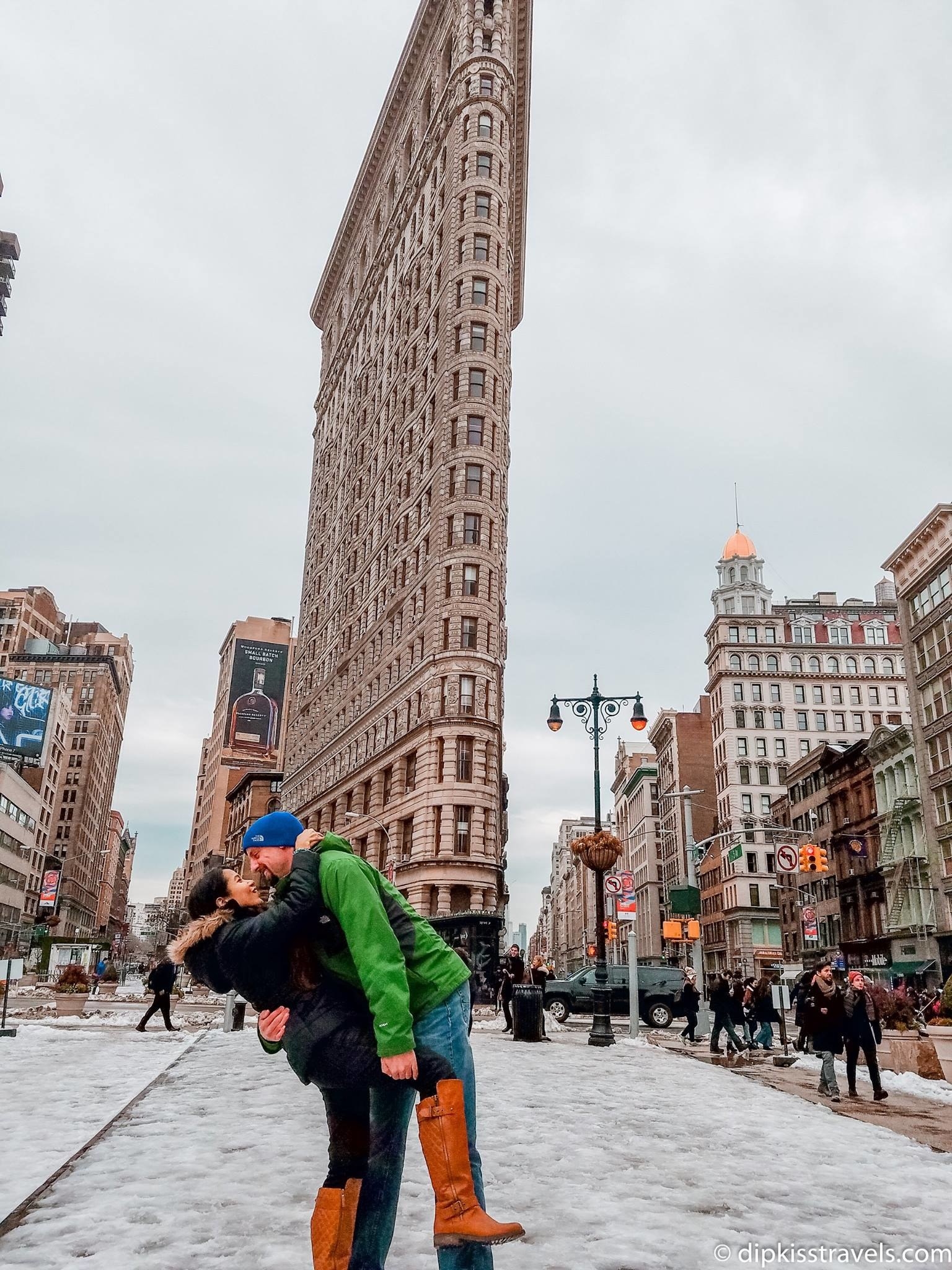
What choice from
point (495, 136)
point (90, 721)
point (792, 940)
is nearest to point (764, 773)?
point (792, 940)

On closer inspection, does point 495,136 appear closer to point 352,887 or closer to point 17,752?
point 17,752

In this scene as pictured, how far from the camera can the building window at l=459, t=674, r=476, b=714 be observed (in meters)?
48.9

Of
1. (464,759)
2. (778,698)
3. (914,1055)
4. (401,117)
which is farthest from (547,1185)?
(778,698)

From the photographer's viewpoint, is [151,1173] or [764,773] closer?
[151,1173]

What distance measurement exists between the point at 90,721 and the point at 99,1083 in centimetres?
15802

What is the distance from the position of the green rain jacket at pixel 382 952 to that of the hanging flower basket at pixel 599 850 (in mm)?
20408

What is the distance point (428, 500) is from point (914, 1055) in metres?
45.0

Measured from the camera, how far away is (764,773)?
98.2 m

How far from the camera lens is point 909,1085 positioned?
46.4 ft

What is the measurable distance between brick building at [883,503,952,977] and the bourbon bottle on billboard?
221 feet

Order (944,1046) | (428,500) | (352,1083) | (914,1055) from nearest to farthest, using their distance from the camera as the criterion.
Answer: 1. (352,1083)
2. (944,1046)
3. (914,1055)
4. (428,500)

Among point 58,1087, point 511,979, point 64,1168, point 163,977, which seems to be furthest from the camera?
point 511,979

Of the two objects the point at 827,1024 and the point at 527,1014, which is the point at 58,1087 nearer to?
the point at 827,1024

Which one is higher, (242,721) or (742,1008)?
(242,721)
